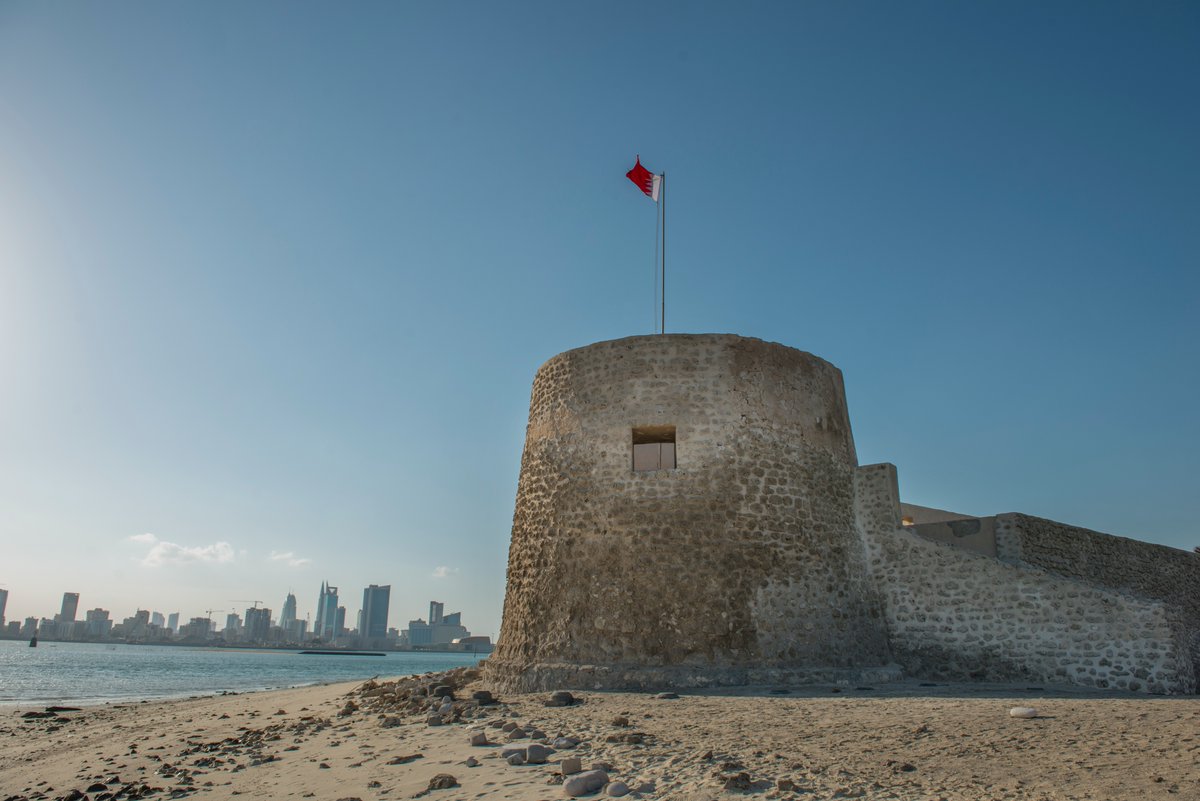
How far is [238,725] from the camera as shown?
10820 millimetres

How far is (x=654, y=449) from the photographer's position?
10938 millimetres

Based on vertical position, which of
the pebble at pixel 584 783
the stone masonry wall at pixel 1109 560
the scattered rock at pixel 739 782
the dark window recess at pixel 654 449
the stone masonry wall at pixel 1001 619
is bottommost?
the pebble at pixel 584 783

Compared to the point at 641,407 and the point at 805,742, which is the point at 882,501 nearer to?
the point at 641,407

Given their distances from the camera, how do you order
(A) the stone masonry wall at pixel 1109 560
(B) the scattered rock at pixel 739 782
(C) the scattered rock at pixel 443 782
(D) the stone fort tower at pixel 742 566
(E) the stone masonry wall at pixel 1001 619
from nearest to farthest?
1. (B) the scattered rock at pixel 739 782
2. (C) the scattered rock at pixel 443 782
3. (E) the stone masonry wall at pixel 1001 619
4. (D) the stone fort tower at pixel 742 566
5. (A) the stone masonry wall at pixel 1109 560

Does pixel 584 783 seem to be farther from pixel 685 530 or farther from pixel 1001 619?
pixel 1001 619

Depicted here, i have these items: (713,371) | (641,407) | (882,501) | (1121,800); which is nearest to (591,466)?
(641,407)

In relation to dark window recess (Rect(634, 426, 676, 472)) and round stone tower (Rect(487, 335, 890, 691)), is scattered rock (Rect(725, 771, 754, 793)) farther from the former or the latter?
dark window recess (Rect(634, 426, 676, 472))

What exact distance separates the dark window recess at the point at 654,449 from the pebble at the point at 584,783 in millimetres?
6250

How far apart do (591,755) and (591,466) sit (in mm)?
5528

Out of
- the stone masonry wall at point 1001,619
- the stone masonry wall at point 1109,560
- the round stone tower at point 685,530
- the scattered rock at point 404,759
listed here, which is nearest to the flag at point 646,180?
the round stone tower at point 685,530

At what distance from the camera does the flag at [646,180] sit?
13617mm

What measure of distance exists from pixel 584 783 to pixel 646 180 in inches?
441

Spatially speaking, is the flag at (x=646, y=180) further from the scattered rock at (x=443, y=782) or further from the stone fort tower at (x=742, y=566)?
the scattered rock at (x=443, y=782)

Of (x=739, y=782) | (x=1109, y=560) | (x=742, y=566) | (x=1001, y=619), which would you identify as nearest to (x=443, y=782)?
(x=739, y=782)
